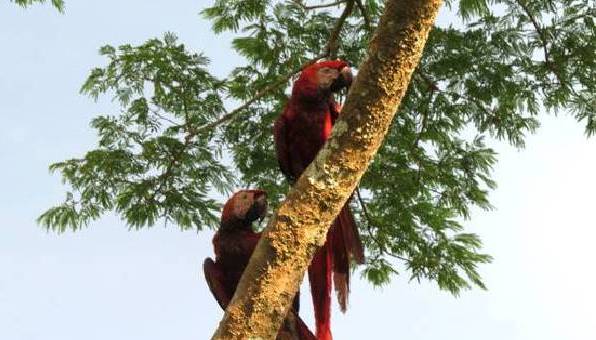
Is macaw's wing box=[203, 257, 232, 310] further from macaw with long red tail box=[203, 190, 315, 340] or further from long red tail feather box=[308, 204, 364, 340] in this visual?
long red tail feather box=[308, 204, 364, 340]

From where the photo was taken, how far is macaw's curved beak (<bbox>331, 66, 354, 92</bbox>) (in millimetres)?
2922

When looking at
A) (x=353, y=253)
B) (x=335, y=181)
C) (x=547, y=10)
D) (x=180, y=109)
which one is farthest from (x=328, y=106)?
(x=547, y=10)

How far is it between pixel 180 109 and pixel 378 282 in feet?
5.40

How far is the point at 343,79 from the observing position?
9.62ft

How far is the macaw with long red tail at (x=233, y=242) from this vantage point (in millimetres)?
2777

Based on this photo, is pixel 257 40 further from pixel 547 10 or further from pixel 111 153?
pixel 547 10

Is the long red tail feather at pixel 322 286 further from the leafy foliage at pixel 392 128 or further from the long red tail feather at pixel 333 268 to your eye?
the leafy foliage at pixel 392 128

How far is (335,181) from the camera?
1.89 m

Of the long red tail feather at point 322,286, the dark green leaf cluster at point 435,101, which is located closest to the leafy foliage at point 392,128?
the dark green leaf cluster at point 435,101

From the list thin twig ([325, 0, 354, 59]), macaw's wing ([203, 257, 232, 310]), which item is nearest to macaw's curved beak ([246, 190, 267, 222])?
macaw's wing ([203, 257, 232, 310])

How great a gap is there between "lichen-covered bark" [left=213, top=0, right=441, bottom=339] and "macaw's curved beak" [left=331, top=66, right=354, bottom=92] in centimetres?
91

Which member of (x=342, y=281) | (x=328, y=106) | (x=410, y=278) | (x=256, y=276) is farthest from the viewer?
(x=410, y=278)

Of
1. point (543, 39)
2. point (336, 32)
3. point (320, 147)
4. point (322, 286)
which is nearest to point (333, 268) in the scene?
point (322, 286)

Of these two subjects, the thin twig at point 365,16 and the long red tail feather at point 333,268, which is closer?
the long red tail feather at point 333,268
